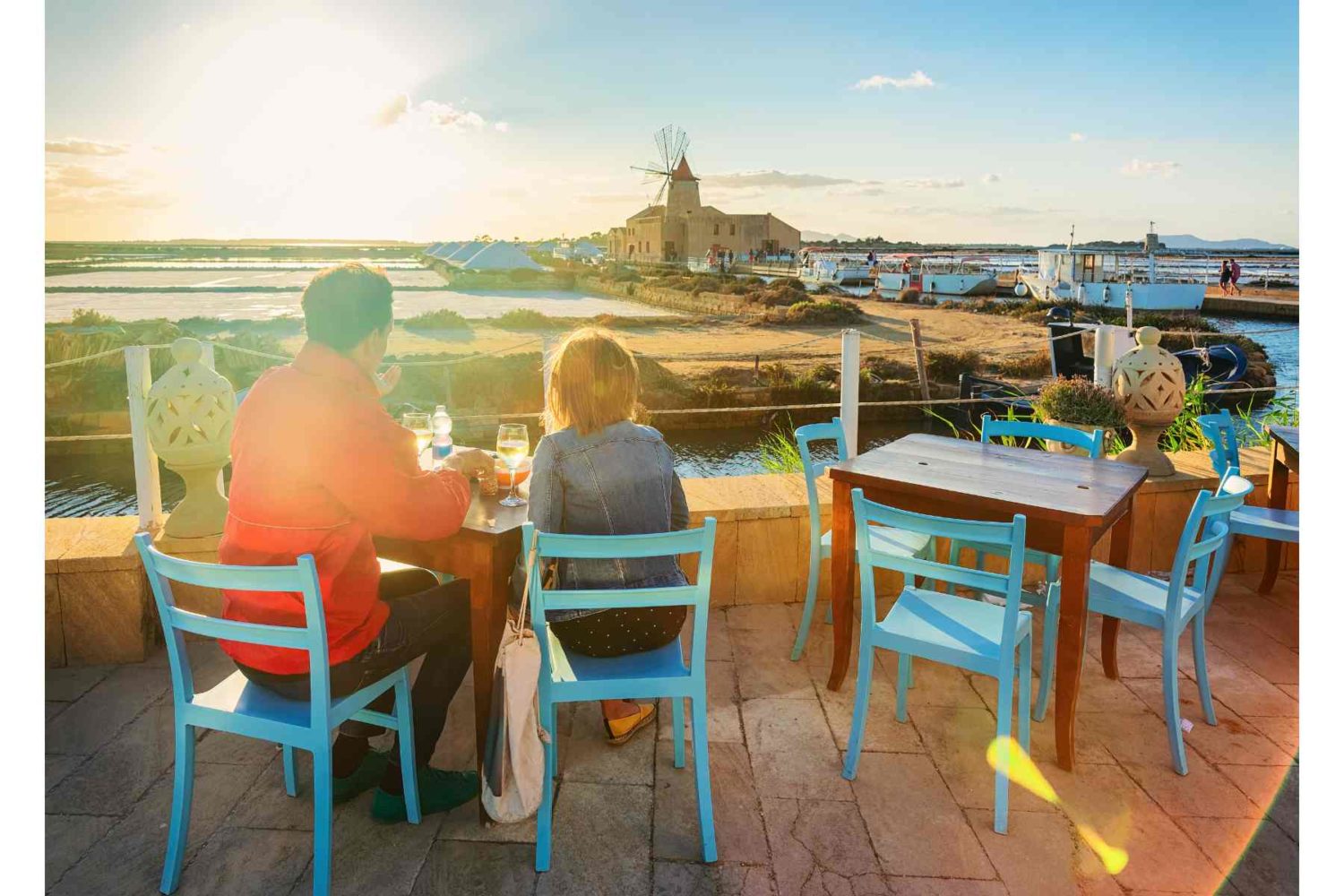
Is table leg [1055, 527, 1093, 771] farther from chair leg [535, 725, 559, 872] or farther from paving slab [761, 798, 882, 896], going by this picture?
chair leg [535, 725, 559, 872]

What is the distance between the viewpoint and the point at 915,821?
6.85 ft

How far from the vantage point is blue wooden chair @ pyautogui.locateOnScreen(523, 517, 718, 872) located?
1738mm

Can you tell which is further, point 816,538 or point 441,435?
point 816,538

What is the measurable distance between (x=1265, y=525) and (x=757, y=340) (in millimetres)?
32100

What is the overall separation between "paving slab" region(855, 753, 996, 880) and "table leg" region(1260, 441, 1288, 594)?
2.28 metres

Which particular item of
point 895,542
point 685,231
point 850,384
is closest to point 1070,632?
point 895,542

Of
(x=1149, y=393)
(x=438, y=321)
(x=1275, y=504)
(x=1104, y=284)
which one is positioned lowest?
(x=1275, y=504)

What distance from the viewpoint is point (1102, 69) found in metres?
29.6

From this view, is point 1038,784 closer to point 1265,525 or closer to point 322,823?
point 1265,525

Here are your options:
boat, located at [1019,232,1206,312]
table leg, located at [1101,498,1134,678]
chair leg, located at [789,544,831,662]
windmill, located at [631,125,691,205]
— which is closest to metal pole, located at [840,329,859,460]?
chair leg, located at [789,544,831,662]
